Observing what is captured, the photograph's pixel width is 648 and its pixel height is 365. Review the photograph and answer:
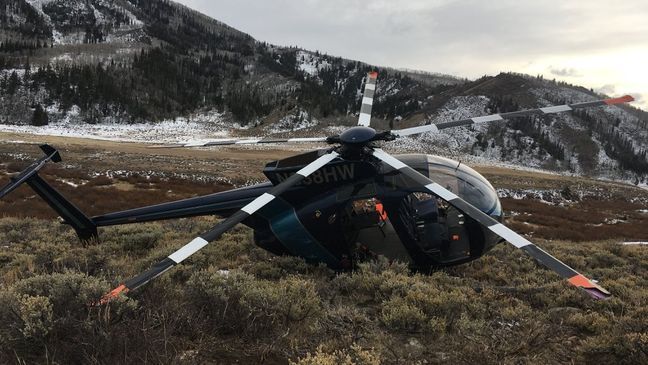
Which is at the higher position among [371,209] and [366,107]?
[366,107]

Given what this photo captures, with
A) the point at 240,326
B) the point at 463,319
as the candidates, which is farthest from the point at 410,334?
the point at 240,326

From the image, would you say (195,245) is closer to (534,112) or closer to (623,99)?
(534,112)

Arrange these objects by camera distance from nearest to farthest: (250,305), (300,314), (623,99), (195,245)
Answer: (195,245) < (250,305) < (300,314) < (623,99)

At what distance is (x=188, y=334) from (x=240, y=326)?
52cm

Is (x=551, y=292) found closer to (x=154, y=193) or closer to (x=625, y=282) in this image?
(x=625, y=282)

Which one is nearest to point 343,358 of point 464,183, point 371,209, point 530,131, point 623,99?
point 371,209

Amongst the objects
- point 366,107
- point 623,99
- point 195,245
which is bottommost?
point 195,245

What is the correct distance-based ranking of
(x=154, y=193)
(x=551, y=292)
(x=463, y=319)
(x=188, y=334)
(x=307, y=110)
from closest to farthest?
(x=188, y=334) < (x=463, y=319) < (x=551, y=292) < (x=154, y=193) < (x=307, y=110)

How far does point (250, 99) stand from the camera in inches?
4729

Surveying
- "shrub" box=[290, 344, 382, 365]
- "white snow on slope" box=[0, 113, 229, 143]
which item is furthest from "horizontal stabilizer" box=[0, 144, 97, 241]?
"white snow on slope" box=[0, 113, 229, 143]

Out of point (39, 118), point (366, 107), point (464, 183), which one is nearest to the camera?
point (464, 183)

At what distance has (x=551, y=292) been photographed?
6.30 m

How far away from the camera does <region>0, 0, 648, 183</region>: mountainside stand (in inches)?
4040

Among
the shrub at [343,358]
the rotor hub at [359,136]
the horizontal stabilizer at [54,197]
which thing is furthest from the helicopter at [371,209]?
the shrub at [343,358]
